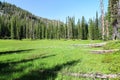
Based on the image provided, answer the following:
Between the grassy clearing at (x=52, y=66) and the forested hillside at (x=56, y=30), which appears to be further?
the forested hillside at (x=56, y=30)

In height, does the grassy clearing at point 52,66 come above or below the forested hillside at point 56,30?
below

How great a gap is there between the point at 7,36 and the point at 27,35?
16625 mm

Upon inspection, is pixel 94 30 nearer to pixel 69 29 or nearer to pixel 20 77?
pixel 69 29

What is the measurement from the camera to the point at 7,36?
534 feet

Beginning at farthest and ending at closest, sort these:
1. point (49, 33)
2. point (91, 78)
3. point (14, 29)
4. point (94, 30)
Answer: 1. point (49, 33)
2. point (14, 29)
3. point (94, 30)
4. point (91, 78)

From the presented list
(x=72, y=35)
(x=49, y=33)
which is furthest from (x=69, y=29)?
(x=49, y=33)

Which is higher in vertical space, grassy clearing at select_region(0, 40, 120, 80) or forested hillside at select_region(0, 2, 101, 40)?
forested hillside at select_region(0, 2, 101, 40)

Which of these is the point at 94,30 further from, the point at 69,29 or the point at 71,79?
the point at 71,79

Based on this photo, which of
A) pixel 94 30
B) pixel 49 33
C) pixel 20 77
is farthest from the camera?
pixel 49 33

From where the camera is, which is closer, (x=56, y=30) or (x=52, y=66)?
(x=52, y=66)

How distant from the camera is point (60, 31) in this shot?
167 m

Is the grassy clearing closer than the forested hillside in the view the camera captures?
Yes

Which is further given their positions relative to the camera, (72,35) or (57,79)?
(72,35)

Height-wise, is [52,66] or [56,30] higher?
[56,30]
